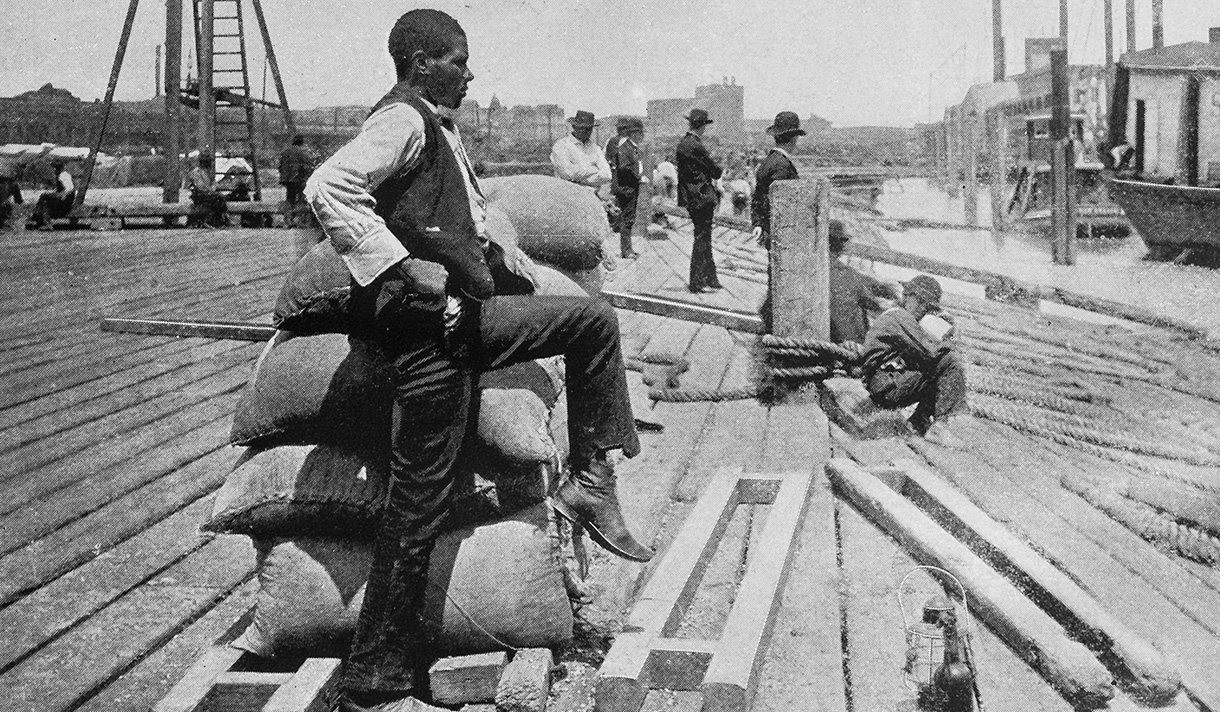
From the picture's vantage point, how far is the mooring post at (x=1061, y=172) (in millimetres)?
13461

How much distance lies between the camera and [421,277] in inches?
82.0

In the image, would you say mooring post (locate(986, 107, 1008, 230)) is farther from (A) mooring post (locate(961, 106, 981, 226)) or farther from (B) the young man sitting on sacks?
(B) the young man sitting on sacks

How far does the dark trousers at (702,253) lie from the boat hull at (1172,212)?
948 cm

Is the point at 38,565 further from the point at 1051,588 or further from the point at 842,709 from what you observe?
the point at 1051,588

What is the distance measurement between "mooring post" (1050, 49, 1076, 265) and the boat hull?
1589 mm

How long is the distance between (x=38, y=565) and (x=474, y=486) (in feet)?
5.09

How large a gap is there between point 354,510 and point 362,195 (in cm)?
81

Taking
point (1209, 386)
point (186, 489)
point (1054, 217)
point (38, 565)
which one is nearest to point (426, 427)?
point (38, 565)

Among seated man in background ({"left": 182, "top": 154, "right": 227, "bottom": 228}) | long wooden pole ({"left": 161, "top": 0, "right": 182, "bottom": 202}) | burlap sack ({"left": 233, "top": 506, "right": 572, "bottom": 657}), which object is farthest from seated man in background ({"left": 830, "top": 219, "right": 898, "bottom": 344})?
long wooden pole ({"left": 161, "top": 0, "right": 182, "bottom": 202})

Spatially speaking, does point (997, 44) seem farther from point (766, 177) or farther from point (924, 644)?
point (924, 644)

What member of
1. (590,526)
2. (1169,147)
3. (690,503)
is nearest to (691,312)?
(690,503)

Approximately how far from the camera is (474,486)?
2391 mm

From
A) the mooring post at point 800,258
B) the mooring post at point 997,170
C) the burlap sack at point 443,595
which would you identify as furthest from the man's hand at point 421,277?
the mooring post at point 997,170

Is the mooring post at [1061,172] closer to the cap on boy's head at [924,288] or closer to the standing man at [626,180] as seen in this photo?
the standing man at [626,180]
